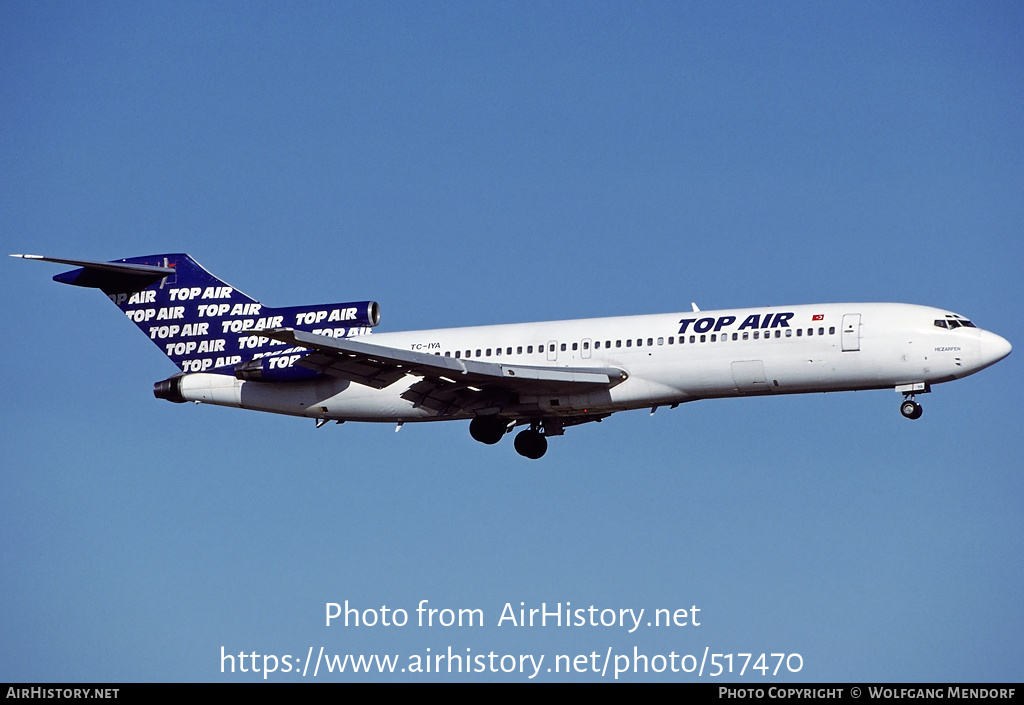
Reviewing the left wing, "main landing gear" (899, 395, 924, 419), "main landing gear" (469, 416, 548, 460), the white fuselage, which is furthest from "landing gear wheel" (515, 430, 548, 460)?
"main landing gear" (899, 395, 924, 419)

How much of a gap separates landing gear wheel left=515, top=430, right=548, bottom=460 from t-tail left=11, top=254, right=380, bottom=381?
6.14 metres

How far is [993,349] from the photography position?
4428 cm

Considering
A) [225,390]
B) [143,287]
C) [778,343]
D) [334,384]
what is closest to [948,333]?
[778,343]

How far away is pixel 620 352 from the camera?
46.8m

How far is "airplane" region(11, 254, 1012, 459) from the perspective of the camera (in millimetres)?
44781

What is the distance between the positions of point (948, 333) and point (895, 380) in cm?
195

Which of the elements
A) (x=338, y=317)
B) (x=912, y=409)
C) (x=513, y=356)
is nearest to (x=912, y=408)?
(x=912, y=409)

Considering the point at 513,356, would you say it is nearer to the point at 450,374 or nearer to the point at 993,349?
the point at 450,374

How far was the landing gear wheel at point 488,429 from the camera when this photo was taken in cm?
4988

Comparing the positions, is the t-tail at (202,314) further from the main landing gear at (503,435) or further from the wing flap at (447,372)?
the main landing gear at (503,435)

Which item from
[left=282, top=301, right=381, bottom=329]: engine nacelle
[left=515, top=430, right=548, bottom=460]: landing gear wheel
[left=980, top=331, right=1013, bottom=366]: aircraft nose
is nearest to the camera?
[left=980, top=331, right=1013, bottom=366]: aircraft nose

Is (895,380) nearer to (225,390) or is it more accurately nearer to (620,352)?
(620,352)

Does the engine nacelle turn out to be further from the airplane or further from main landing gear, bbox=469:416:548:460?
main landing gear, bbox=469:416:548:460

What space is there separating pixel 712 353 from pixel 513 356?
6212mm
